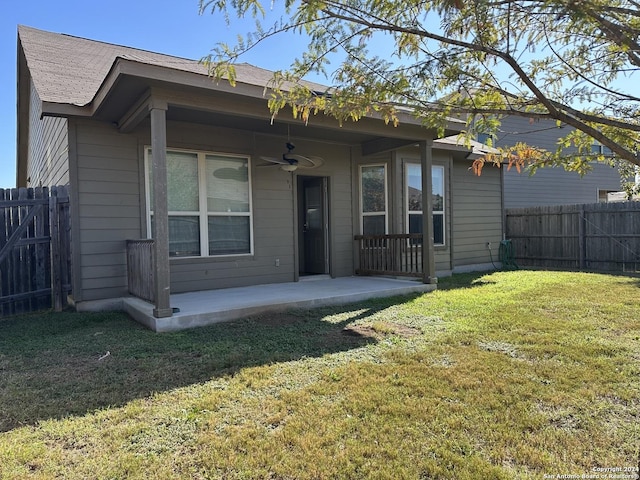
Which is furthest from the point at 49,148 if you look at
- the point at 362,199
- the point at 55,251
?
the point at 362,199

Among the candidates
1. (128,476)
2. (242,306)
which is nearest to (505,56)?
(128,476)

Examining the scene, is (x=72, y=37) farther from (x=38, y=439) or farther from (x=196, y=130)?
(x=38, y=439)

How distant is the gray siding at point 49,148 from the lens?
594cm

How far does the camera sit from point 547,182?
16016 millimetres

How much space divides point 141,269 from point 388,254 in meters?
4.26

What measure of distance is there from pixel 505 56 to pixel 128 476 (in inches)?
107

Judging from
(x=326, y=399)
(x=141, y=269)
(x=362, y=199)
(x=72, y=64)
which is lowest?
(x=326, y=399)

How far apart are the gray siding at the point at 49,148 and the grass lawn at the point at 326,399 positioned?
2.52m

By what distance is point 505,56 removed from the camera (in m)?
2.00

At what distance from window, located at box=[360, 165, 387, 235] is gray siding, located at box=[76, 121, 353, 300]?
0.41 m

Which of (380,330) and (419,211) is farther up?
(419,211)

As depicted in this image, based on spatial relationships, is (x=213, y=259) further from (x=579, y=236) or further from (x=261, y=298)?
(x=579, y=236)

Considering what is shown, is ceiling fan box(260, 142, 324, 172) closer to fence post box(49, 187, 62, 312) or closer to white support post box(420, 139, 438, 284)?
white support post box(420, 139, 438, 284)

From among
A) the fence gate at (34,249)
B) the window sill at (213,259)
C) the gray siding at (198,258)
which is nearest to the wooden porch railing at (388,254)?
the gray siding at (198,258)
